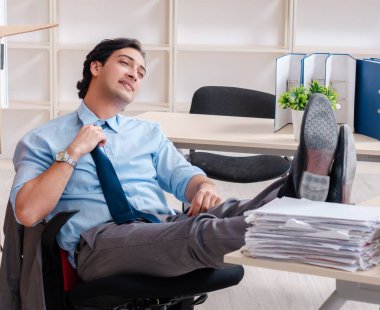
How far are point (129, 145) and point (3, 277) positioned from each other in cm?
58

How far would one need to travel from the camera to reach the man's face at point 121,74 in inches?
106

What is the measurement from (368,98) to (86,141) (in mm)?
1394

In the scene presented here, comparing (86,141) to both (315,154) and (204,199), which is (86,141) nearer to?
(204,199)

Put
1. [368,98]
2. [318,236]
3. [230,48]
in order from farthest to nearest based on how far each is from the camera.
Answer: [230,48], [368,98], [318,236]

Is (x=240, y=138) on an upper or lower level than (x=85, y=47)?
lower

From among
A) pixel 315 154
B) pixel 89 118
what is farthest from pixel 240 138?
pixel 315 154

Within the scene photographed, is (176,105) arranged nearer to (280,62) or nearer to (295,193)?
(280,62)

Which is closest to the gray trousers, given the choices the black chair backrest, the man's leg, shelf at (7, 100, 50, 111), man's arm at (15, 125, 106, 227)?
the man's leg

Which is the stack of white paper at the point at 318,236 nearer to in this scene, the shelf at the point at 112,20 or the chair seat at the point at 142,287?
the chair seat at the point at 142,287

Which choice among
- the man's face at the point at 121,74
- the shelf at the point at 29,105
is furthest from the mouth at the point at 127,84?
the shelf at the point at 29,105

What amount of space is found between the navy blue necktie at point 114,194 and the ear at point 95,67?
345 mm

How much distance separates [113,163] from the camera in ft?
8.52

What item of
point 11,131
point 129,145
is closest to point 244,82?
point 11,131

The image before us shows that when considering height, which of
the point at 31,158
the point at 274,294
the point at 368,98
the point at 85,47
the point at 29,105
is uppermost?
the point at 85,47
